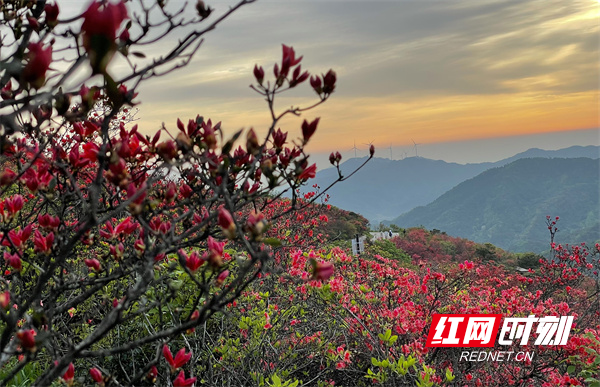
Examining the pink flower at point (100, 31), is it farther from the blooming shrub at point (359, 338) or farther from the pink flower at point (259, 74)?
the blooming shrub at point (359, 338)

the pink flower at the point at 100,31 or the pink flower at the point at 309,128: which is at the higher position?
the pink flower at the point at 100,31

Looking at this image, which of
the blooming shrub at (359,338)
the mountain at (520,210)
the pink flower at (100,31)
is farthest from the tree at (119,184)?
the mountain at (520,210)

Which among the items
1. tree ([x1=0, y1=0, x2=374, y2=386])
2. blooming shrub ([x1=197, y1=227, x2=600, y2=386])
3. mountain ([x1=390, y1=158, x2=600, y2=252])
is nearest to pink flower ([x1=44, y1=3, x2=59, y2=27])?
tree ([x1=0, y1=0, x2=374, y2=386])

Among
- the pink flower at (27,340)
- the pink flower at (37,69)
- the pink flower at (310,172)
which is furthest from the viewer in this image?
the pink flower at (310,172)

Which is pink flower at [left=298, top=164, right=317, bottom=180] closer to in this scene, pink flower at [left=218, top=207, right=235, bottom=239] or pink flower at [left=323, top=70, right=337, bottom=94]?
pink flower at [left=323, top=70, right=337, bottom=94]

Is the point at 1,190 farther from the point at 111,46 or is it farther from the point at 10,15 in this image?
the point at 111,46

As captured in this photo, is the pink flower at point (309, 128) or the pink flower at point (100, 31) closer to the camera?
the pink flower at point (100, 31)

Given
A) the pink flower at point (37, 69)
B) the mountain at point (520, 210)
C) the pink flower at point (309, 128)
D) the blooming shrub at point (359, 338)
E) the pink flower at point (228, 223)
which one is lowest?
the mountain at point (520, 210)

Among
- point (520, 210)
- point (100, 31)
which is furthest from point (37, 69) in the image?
point (520, 210)

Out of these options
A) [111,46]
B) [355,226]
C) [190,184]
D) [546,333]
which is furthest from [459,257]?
[111,46]

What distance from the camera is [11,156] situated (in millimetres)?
1965

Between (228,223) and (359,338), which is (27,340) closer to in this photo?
(228,223)

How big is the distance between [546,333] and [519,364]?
0.45m

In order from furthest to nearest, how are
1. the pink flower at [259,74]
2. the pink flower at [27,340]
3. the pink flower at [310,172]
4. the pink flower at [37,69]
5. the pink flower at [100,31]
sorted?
the pink flower at [310,172], the pink flower at [259,74], the pink flower at [27,340], the pink flower at [37,69], the pink flower at [100,31]
